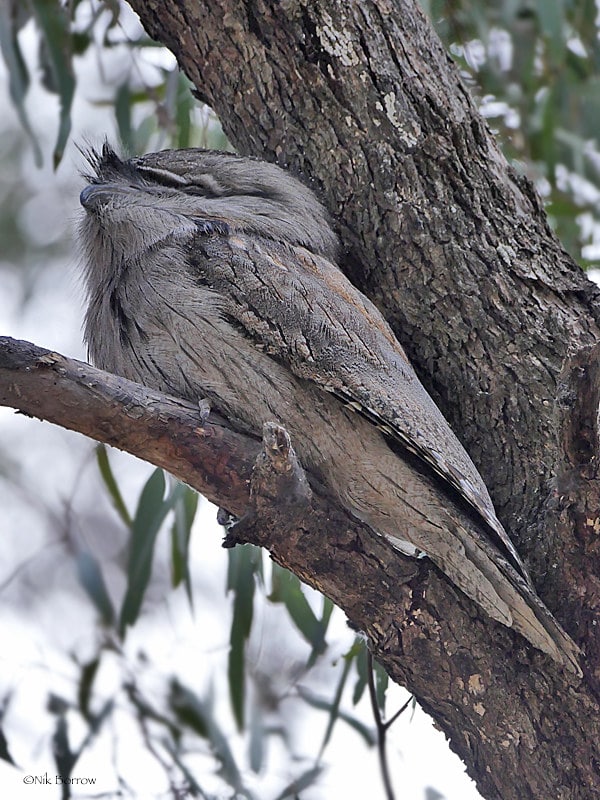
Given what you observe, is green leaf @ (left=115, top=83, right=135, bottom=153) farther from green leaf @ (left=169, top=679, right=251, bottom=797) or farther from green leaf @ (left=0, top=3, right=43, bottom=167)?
green leaf @ (left=169, top=679, right=251, bottom=797)

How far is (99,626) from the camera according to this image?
3.27 metres

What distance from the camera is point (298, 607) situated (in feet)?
9.48

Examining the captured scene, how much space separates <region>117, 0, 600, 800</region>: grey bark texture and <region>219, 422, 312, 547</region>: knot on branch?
40 millimetres

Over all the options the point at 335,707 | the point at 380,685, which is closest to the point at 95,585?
the point at 335,707

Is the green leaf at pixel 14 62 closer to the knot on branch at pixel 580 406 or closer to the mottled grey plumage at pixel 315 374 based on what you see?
the mottled grey plumage at pixel 315 374

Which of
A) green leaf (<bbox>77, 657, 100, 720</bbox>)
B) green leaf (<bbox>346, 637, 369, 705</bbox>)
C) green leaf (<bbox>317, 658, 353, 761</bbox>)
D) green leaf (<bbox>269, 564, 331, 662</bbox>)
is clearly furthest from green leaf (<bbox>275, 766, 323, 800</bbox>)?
green leaf (<bbox>77, 657, 100, 720</bbox>)

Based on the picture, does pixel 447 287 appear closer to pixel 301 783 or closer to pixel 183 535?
pixel 183 535

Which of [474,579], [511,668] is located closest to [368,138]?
[474,579]

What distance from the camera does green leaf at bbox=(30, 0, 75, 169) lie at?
10.4 feet

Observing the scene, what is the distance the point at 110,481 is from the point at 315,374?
133cm

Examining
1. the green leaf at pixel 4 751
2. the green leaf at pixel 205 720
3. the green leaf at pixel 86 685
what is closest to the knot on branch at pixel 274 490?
the green leaf at pixel 4 751

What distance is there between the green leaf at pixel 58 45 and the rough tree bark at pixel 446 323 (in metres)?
0.94

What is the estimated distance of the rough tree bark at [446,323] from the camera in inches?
70.1

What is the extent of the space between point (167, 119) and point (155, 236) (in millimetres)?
1448
